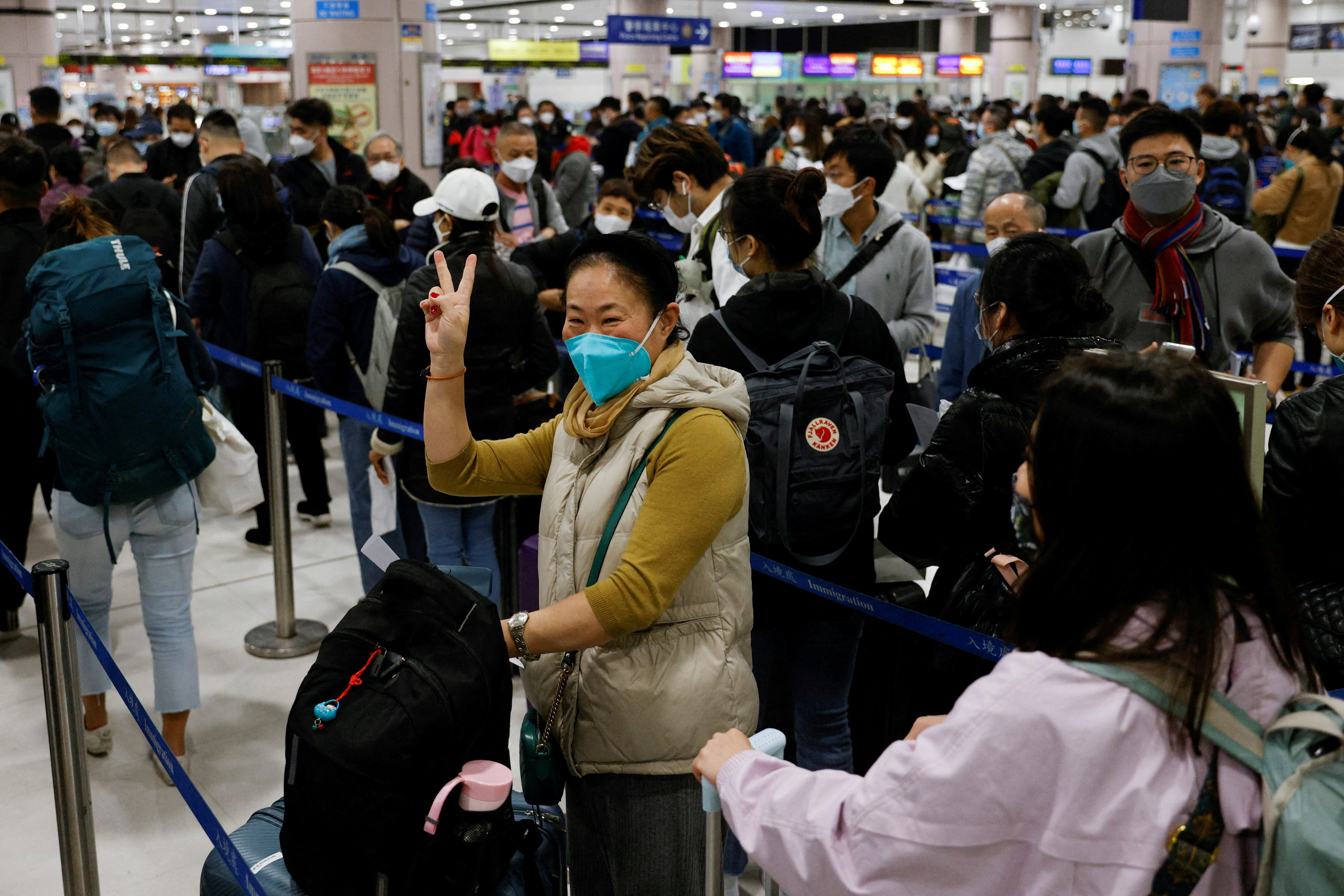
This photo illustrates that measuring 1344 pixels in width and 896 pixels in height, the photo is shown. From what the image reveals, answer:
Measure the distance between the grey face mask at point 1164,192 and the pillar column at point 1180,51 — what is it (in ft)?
73.5

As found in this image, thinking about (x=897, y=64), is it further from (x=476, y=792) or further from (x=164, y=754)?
(x=476, y=792)

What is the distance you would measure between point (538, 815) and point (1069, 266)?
61.0 inches

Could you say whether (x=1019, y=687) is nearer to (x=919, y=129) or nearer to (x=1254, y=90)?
(x=919, y=129)

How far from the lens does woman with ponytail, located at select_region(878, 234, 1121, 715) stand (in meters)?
2.37

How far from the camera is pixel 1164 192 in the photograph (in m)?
3.48

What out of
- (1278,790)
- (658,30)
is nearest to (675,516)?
(1278,790)

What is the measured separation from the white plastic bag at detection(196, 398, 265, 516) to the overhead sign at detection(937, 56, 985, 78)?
3555 cm

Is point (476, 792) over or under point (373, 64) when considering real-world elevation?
under

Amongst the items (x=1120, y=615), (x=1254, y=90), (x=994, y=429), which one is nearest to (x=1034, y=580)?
(x=1120, y=615)

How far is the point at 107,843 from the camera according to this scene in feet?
11.2

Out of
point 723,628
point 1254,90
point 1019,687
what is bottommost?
point 723,628

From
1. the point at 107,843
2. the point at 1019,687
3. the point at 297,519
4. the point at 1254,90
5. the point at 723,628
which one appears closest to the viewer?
the point at 1019,687

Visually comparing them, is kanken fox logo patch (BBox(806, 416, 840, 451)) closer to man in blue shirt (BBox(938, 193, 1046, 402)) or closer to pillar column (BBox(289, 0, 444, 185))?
man in blue shirt (BBox(938, 193, 1046, 402))

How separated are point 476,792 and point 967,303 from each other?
2875mm
